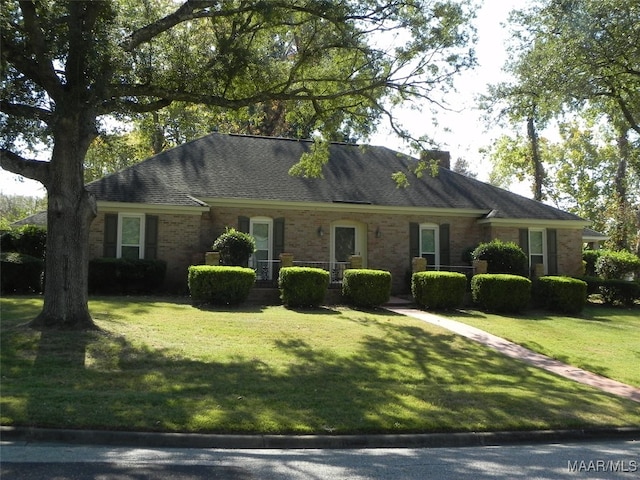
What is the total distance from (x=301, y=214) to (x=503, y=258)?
7600 millimetres

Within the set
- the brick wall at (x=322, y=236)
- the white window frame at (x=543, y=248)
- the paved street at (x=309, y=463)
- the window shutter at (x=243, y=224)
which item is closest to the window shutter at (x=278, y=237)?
the brick wall at (x=322, y=236)

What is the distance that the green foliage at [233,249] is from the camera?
1720 cm

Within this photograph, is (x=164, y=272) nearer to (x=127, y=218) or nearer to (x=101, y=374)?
(x=127, y=218)

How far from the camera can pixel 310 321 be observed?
13.8 metres

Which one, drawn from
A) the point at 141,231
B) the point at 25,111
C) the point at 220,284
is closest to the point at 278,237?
the point at 141,231

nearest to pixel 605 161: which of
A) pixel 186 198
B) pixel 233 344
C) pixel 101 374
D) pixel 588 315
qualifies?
pixel 588 315

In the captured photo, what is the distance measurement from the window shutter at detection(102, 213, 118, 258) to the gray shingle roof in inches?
27.4

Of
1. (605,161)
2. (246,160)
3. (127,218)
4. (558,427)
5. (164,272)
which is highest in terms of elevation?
(605,161)

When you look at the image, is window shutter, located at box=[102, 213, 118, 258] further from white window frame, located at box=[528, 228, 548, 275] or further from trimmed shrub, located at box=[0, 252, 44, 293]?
white window frame, located at box=[528, 228, 548, 275]

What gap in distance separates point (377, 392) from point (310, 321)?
565 centimetres

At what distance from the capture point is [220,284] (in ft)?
49.6

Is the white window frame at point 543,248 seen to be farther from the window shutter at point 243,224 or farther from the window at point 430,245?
the window shutter at point 243,224

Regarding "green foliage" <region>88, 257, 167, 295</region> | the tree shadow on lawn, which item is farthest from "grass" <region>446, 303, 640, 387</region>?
"green foliage" <region>88, 257, 167, 295</region>

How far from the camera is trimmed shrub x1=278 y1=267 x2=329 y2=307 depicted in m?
16.0
